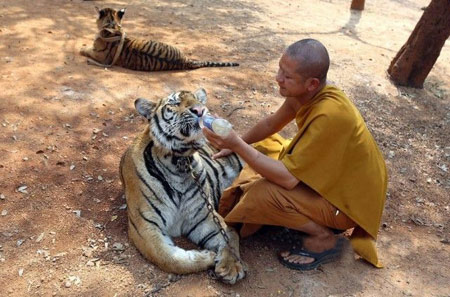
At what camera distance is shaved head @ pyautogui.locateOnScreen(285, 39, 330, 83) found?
282cm

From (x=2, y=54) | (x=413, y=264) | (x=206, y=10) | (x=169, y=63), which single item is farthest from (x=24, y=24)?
(x=413, y=264)

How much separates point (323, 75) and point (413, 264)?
5.12ft

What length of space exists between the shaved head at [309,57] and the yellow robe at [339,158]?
192 mm

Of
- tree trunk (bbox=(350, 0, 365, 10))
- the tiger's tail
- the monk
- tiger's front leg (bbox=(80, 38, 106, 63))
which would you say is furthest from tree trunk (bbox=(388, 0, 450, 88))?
tree trunk (bbox=(350, 0, 365, 10))

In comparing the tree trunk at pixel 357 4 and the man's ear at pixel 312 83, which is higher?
the man's ear at pixel 312 83

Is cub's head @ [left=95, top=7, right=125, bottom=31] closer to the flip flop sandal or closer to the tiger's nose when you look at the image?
the tiger's nose

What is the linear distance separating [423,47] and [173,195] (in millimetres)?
4525

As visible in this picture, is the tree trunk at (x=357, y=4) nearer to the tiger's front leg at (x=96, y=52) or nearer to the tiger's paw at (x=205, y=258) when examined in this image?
the tiger's front leg at (x=96, y=52)

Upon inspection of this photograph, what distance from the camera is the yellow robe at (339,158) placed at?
287 cm

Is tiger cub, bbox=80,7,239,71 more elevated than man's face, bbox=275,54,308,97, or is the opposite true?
man's face, bbox=275,54,308,97

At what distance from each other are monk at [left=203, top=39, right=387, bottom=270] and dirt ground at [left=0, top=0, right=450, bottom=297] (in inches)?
7.7

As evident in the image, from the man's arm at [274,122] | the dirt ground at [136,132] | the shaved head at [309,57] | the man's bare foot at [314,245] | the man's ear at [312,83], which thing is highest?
the shaved head at [309,57]

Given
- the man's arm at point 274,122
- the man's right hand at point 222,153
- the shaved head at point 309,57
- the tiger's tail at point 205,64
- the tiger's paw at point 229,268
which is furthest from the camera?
the tiger's tail at point 205,64

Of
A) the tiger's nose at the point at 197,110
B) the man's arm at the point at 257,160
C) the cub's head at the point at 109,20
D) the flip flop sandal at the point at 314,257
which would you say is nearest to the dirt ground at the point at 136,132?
the flip flop sandal at the point at 314,257
